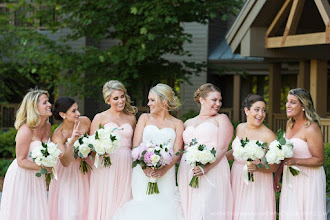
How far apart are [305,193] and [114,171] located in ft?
A: 7.98

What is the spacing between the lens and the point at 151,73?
15516 mm

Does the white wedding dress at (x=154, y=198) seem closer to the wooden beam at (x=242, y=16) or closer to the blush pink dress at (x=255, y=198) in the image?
the blush pink dress at (x=255, y=198)

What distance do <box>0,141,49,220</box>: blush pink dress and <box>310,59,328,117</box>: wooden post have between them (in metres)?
9.27

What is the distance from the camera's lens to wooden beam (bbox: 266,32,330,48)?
1173cm

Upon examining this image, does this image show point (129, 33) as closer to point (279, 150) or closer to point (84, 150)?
point (84, 150)

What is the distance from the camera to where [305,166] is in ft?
20.5

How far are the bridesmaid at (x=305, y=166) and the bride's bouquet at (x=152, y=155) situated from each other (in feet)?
4.57

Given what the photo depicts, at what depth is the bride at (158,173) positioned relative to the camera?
22.2 feet

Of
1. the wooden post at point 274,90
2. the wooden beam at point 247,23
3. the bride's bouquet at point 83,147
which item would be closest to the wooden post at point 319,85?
the wooden post at point 274,90

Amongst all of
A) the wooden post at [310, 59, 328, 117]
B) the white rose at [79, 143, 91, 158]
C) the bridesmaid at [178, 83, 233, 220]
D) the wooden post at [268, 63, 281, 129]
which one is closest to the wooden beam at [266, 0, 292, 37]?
the wooden post at [310, 59, 328, 117]

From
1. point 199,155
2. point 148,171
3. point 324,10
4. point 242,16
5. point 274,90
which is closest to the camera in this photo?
point 199,155

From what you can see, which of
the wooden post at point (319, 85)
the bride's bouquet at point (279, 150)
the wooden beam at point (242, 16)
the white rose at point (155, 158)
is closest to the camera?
the bride's bouquet at point (279, 150)

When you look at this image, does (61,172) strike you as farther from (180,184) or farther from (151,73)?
(151,73)

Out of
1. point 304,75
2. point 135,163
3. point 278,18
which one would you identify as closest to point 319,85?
point 304,75
